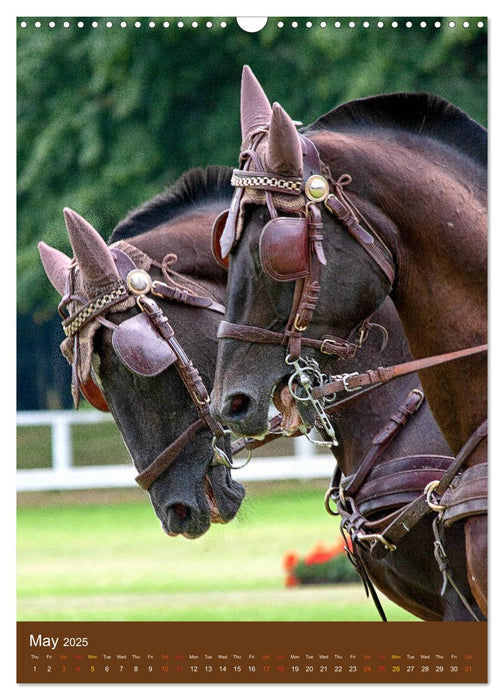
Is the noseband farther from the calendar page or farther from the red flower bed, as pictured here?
the red flower bed

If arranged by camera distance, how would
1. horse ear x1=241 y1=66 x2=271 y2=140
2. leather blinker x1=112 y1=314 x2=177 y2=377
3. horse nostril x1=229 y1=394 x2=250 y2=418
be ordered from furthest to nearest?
1. leather blinker x1=112 y1=314 x2=177 y2=377
2. horse ear x1=241 y1=66 x2=271 y2=140
3. horse nostril x1=229 y1=394 x2=250 y2=418

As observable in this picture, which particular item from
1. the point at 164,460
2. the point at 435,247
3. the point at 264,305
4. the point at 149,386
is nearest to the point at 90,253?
the point at 149,386

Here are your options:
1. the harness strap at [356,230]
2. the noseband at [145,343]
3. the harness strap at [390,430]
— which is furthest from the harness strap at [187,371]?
the harness strap at [356,230]

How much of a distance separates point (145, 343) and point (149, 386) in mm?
167

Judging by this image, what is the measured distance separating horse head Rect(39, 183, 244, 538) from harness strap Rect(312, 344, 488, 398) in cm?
84

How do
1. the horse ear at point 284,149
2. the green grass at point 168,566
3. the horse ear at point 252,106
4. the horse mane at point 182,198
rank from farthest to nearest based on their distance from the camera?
1. the green grass at point 168,566
2. the horse mane at point 182,198
3. the horse ear at point 252,106
4. the horse ear at point 284,149

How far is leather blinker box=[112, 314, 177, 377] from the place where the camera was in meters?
3.49

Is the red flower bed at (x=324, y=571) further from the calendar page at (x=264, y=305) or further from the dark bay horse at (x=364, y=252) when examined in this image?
the dark bay horse at (x=364, y=252)

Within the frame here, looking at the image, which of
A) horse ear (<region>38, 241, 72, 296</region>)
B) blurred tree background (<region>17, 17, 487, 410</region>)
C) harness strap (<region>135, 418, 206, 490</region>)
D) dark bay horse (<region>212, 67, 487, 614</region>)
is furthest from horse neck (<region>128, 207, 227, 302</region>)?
dark bay horse (<region>212, 67, 487, 614</region>)

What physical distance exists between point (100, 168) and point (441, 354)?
277 centimetres

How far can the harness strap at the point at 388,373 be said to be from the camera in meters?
2.77

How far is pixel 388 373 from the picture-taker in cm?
291

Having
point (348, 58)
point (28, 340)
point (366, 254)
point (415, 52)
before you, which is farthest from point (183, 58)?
point (366, 254)

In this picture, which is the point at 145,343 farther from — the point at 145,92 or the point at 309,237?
the point at 145,92
